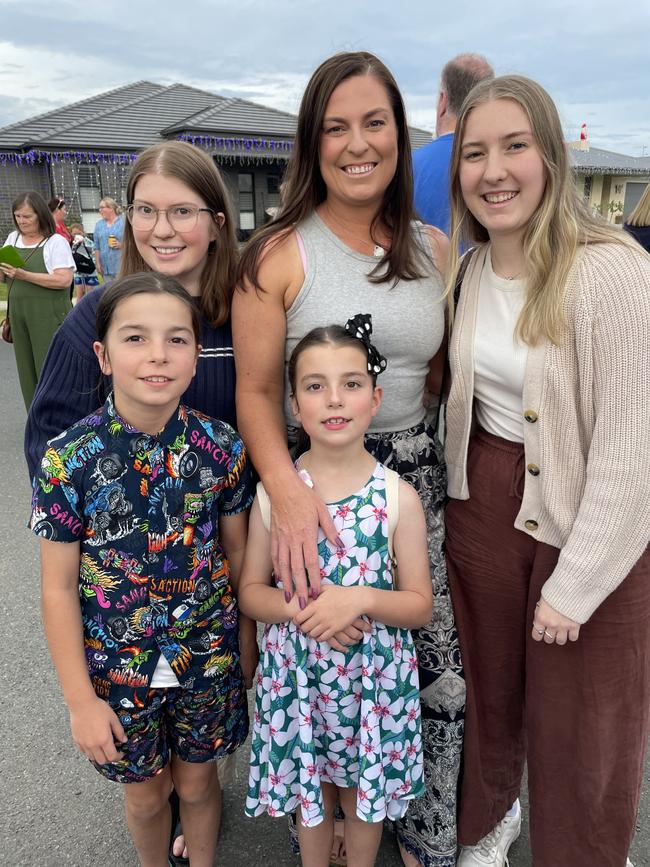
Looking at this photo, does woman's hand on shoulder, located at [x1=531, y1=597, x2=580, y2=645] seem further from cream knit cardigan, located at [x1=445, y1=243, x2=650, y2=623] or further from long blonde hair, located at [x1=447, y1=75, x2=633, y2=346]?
long blonde hair, located at [x1=447, y1=75, x2=633, y2=346]

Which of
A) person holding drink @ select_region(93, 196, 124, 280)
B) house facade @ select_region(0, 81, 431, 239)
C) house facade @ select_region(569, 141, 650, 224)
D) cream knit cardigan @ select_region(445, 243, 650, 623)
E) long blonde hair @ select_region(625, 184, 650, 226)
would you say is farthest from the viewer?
house facade @ select_region(569, 141, 650, 224)

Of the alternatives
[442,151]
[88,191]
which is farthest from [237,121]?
[442,151]

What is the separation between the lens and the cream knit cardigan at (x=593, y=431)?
145 centimetres

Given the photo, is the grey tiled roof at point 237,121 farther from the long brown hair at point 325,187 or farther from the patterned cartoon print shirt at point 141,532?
the patterned cartoon print shirt at point 141,532

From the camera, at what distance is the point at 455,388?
175 cm

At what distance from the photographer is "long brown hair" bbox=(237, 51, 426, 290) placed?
1.72 metres

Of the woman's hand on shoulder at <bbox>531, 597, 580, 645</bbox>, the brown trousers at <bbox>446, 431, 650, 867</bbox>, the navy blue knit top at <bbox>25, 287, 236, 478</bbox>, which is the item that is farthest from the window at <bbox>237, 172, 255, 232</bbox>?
the woman's hand on shoulder at <bbox>531, 597, 580, 645</bbox>

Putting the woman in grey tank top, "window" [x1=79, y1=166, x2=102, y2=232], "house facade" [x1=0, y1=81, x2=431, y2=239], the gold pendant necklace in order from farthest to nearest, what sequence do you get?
"window" [x1=79, y1=166, x2=102, y2=232] < "house facade" [x1=0, y1=81, x2=431, y2=239] < the gold pendant necklace < the woman in grey tank top

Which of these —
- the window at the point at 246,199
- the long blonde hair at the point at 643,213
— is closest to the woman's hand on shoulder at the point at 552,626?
the long blonde hair at the point at 643,213

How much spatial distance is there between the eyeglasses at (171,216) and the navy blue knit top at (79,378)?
20 centimetres

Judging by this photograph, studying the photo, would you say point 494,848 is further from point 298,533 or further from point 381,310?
point 381,310

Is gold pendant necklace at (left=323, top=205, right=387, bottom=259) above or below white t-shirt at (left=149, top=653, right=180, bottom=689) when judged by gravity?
above

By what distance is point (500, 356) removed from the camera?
1639 mm

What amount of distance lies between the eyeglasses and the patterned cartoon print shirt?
0.49m
